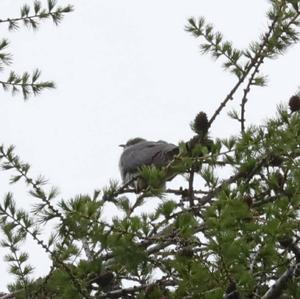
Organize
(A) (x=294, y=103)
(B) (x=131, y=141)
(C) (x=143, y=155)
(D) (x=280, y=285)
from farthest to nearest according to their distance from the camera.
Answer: (B) (x=131, y=141), (C) (x=143, y=155), (A) (x=294, y=103), (D) (x=280, y=285)

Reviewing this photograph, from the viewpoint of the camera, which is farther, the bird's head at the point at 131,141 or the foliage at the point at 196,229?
the bird's head at the point at 131,141

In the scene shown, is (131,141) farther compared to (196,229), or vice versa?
(131,141)

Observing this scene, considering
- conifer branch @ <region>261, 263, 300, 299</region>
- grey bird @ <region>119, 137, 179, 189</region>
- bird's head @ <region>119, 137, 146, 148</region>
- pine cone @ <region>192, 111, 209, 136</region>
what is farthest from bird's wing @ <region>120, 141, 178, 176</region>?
conifer branch @ <region>261, 263, 300, 299</region>

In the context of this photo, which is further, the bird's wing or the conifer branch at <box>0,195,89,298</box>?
the bird's wing

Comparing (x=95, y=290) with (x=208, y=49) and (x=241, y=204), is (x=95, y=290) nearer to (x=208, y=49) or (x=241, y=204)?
(x=241, y=204)

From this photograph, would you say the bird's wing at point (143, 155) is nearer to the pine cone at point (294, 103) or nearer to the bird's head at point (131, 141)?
the bird's head at point (131, 141)

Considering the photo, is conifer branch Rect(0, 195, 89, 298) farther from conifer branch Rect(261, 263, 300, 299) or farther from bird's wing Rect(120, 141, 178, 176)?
bird's wing Rect(120, 141, 178, 176)

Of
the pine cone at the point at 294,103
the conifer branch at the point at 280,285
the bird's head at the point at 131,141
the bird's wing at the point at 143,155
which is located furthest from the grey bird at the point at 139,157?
the conifer branch at the point at 280,285

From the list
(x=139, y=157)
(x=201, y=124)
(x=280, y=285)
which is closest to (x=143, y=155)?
(x=139, y=157)

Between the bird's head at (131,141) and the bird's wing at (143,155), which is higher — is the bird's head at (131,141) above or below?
above

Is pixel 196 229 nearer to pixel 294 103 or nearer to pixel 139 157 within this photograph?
pixel 294 103

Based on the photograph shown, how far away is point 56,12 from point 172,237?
2.70 metres

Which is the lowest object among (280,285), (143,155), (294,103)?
(280,285)

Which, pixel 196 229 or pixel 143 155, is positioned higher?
pixel 143 155
